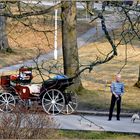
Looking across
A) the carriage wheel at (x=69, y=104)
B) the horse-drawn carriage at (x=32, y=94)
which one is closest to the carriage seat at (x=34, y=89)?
the horse-drawn carriage at (x=32, y=94)

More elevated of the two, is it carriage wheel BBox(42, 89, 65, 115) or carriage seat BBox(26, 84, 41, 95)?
carriage seat BBox(26, 84, 41, 95)

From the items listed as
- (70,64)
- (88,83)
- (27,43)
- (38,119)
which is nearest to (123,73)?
(88,83)

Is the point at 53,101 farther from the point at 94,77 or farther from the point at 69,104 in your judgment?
the point at 94,77

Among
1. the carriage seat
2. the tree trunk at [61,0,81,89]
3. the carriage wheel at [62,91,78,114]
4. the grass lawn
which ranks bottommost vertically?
the grass lawn

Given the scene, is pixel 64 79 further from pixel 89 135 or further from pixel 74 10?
pixel 74 10

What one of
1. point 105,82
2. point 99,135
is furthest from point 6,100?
point 105,82

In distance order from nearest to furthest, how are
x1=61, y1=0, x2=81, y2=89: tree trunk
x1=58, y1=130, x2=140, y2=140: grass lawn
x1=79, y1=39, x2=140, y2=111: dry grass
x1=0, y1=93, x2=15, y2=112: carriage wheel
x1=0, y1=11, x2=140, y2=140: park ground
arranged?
x1=58, y1=130, x2=140, y2=140: grass lawn
x1=0, y1=11, x2=140, y2=140: park ground
x1=0, y1=93, x2=15, y2=112: carriage wheel
x1=79, y1=39, x2=140, y2=111: dry grass
x1=61, y1=0, x2=81, y2=89: tree trunk

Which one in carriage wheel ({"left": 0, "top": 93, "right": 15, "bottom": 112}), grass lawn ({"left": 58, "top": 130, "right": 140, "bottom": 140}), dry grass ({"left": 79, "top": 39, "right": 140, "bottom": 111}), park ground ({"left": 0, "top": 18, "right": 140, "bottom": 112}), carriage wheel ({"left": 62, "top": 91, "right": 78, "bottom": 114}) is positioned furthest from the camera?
dry grass ({"left": 79, "top": 39, "right": 140, "bottom": 111})

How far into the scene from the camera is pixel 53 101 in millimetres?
18281

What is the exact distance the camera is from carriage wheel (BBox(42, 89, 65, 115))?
60.0ft

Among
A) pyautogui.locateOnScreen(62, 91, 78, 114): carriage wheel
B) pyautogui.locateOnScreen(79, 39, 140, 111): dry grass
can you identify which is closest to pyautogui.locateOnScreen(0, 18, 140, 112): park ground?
pyautogui.locateOnScreen(79, 39, 140, 111): dry grass

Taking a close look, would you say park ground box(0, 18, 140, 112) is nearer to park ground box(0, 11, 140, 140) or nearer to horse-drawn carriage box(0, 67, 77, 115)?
park ground box(0, 11, 140, 140)

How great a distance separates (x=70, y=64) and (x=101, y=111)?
3388mm

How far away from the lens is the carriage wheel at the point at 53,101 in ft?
60.0
